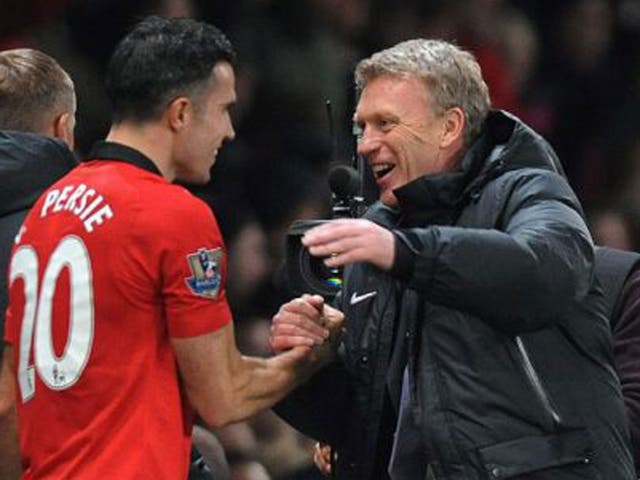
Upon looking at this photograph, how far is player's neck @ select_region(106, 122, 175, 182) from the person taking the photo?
3.51 metres

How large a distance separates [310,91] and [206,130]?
3238 millimetres

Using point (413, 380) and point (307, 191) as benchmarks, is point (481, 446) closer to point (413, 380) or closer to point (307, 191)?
point (413, 380)

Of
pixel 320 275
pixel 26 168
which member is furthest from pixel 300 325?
pixel 26 168

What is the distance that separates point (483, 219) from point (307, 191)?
2993mm

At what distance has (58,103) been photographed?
4.15 metres

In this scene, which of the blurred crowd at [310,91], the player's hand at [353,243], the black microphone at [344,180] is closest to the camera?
the player's hand at [353,243]

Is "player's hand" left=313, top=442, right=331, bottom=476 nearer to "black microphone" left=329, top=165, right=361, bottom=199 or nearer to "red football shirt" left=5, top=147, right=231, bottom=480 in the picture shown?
"black microphone" left=329, top=165, right=361, bottom=199

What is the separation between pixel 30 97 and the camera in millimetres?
4129

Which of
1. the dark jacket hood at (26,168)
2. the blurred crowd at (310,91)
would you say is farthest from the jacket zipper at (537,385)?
the blurred crowd at (310,91)

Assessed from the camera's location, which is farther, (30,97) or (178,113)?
(30,97)

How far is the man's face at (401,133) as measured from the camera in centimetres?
374

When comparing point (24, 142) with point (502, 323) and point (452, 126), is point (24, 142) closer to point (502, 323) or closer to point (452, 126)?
point (452, 126)

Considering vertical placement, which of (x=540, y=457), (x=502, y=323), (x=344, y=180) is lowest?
(x=540, y=457)

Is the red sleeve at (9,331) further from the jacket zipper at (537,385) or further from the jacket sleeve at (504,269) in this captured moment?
the jacket zipper at (537,385)
